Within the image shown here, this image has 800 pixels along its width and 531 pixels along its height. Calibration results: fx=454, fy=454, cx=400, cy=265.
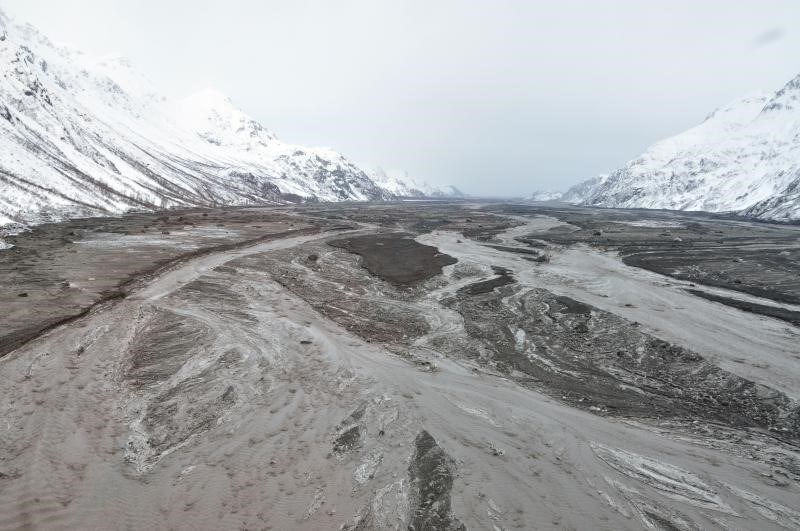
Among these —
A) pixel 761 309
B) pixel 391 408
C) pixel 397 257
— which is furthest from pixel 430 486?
pixel 397 257

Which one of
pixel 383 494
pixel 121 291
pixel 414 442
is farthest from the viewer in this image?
pixel 121 291

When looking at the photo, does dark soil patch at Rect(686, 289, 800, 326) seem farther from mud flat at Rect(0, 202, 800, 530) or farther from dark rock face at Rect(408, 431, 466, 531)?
dark rock face at Rect(408, 431, 466, 531)

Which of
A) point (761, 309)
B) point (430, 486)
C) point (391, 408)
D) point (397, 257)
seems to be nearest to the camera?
point (430, 486)

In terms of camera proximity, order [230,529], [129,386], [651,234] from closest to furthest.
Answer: [230,529] → [129,386] → [651,234]

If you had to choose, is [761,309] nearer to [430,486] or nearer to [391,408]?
[391,408]

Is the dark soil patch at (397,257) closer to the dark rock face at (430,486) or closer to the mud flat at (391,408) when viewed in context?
the mud flat at (391,408)

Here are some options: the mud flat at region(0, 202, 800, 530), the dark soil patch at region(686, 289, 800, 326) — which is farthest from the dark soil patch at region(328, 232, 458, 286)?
the dark soil patch at region(686, 289, 800, 326)

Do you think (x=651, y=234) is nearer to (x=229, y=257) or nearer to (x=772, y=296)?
(x=772, y=296)

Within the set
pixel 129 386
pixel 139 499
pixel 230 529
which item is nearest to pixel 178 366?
pixel 129 386
